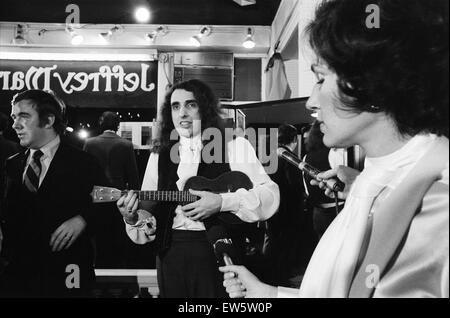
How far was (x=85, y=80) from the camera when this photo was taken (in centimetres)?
120

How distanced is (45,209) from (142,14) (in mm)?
1939

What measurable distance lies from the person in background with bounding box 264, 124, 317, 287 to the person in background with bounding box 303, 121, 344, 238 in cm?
10

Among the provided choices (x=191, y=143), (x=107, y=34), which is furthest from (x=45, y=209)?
(x=107, y=34)

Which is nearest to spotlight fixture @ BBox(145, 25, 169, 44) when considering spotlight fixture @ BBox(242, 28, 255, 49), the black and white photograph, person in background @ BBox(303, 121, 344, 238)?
spotlight fixture @ BBox(242, 28, 255, 49)

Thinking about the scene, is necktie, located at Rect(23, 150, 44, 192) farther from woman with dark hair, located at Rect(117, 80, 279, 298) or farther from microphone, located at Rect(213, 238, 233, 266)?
microphone, located at Rect(213, 238, 233, 266)

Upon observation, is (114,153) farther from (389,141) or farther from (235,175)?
(389,141)

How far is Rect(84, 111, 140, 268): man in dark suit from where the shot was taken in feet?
4.11

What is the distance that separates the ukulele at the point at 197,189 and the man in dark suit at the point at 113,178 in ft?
0.38

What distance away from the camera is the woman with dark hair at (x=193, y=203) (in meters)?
1.08

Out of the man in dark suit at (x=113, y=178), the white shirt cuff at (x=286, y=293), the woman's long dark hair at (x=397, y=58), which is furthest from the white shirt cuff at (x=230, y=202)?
the woman's long dark hair at (x=397, y=58)

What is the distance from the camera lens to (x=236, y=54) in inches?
113
